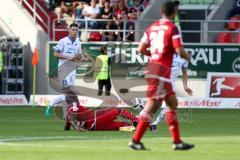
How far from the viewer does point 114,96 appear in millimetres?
23750

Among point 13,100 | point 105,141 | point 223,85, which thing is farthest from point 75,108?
point 13,100

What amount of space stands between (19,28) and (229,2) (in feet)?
27.5

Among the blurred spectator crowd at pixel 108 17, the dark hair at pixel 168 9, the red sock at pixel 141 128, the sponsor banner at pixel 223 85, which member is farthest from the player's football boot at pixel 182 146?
the blurred spectator crowd at pixel 108 17

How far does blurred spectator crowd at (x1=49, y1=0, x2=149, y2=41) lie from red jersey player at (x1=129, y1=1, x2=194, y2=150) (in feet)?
72.9

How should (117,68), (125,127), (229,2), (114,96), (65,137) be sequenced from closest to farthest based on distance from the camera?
(65,137), (125,127), (114,96), (117,68), (229,2)

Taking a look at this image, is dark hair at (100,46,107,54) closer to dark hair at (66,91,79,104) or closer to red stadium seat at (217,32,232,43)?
red stadium seat at (217,32,232,43)

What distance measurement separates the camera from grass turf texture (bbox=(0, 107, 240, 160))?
1576 cm

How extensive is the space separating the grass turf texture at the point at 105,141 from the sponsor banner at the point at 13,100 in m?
7.64

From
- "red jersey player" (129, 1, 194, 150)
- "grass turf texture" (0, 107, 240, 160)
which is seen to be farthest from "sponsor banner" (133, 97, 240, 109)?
"red jersey player" (129, 1, 194, 150)

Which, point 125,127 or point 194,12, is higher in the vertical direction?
point 194,12

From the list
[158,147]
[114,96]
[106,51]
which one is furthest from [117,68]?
[158,147]

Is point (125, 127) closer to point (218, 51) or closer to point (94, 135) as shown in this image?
point (94, 135)

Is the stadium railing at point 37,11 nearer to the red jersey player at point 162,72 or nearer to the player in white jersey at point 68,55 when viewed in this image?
the player in white jersey at point 68,55

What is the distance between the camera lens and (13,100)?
3662 cm
